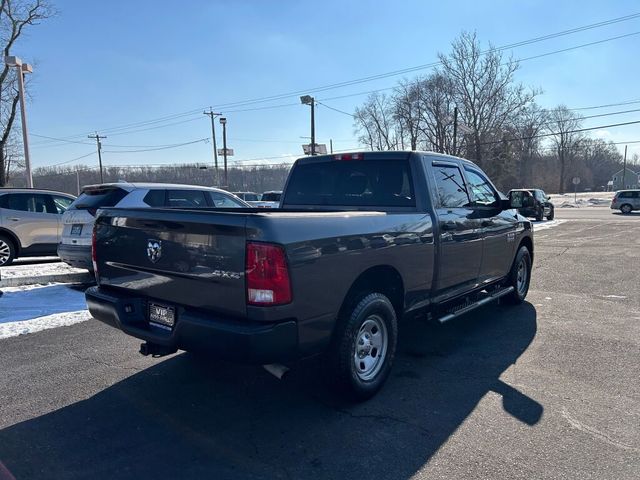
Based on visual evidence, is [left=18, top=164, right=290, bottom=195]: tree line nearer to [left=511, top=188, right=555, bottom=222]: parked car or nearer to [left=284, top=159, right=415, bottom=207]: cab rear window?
[left=511, top=188, right=555, bottom=222]: parked car

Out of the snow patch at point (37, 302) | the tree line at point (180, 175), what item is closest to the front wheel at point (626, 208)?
the snow patch at point (37, 302)

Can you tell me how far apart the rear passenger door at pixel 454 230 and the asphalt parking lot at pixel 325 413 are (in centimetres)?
78

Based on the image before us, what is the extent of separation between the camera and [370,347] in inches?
149

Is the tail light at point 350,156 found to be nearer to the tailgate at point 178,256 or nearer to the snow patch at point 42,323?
the tailgate at point 178,256

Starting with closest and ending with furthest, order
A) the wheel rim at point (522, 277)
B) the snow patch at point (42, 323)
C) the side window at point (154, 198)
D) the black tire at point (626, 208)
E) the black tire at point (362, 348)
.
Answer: the black tire at point (362, 348) → the snow patch at point (42, 323) → the wheel rim at point (522, 277) → the side window at point (154, 198) → the black tire at point (626, 208)

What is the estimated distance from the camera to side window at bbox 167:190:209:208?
27.2ft

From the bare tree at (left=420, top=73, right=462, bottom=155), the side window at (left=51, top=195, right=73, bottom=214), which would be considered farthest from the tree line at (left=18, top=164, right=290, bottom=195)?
the side window at (left=51, top=195, right=73, bottom=214)

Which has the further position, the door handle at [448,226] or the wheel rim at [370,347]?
the door handle at [448,226]

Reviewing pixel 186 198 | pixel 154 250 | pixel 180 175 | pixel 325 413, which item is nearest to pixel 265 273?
pixel 154 250

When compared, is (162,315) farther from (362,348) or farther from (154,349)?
(362,348)

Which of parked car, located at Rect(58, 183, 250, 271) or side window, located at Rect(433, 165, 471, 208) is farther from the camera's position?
parked car, located at Rect(58, 183, 250, 271)

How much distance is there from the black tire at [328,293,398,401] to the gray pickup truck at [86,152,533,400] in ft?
0.03

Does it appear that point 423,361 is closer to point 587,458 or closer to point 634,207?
point 587,458

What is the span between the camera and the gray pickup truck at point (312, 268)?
285cm
